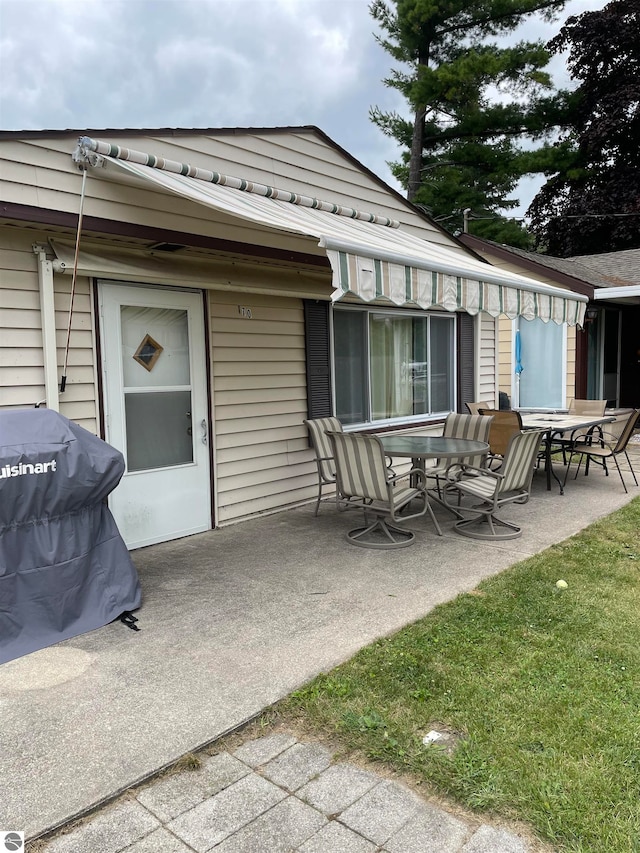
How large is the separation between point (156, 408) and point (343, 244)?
2307mm

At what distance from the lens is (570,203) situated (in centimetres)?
2259

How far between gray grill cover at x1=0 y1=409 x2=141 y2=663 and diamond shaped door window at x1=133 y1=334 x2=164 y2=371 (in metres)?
1.51

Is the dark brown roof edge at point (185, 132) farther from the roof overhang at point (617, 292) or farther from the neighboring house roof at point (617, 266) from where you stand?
the neighboring house roof at point (617, 266)

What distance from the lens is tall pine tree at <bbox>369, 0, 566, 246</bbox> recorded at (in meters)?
18.4

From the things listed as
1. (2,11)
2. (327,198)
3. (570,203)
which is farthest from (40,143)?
(570,203)

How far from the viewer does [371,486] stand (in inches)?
207

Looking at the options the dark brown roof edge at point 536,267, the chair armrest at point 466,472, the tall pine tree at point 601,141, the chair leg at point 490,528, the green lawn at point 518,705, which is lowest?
the green lawn at point 518,705

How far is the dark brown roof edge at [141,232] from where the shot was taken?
13.6ft

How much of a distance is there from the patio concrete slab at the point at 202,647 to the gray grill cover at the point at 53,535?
0.45 ft

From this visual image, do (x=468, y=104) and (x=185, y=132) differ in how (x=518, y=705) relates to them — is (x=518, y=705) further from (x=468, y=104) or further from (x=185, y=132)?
(x=468, y=104)

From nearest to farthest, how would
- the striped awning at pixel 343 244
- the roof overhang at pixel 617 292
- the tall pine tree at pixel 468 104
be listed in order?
1. the striped awning at pixel 343 244
2. the roof overhang at pixel 617 292
3. the tall pine tree at pixel 468 104

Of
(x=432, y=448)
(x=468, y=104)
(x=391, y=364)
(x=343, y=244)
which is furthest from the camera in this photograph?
(x=468, y=104)

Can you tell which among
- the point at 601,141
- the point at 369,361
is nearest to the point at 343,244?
the point at 369,361

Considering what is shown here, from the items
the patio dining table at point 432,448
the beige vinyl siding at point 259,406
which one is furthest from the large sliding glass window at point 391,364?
the patio dining table at point 432,448
